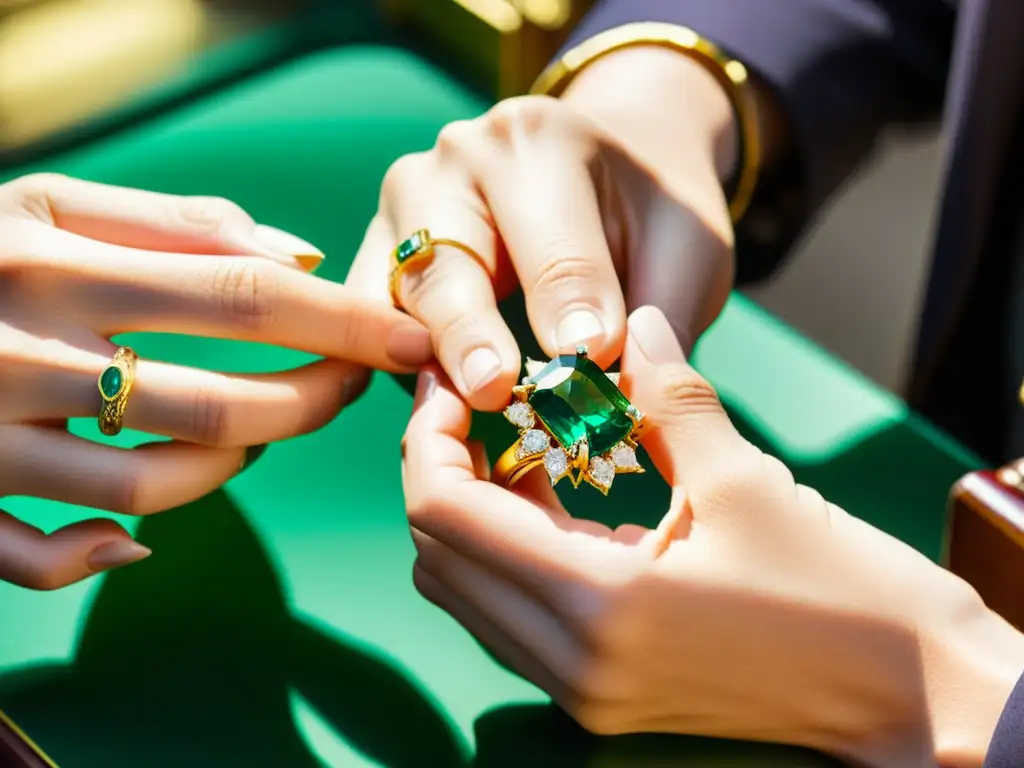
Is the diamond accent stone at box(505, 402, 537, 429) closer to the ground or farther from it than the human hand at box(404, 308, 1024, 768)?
farther from it

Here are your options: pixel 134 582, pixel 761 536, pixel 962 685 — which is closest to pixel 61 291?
pixel 134 582

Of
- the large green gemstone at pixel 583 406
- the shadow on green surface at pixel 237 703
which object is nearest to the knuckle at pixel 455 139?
the large green gemstone at pixel 583 406

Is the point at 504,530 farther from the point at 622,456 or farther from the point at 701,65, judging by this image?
the point at 701,65

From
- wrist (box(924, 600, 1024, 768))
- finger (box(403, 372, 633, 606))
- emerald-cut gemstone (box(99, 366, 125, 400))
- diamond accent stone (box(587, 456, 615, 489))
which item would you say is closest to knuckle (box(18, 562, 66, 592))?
emerald-cut gemstone (box(99, 366, 125, 400))

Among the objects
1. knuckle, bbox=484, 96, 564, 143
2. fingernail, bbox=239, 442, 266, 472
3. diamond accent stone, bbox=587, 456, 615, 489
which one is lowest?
fingernail, bbox=239, 442, 266, 472

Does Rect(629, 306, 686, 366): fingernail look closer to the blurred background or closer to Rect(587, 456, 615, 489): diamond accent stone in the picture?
Rect(587, 456, 615, 489): diamond accent stone

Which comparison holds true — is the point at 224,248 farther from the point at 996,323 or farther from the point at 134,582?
the point at 996,323
